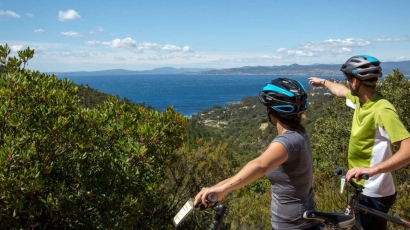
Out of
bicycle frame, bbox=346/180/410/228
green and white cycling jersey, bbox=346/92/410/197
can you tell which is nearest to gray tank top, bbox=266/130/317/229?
bicycle frame, bbox=346/180/410/228

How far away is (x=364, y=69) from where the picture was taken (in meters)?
2.88

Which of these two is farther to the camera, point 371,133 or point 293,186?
point 371,133

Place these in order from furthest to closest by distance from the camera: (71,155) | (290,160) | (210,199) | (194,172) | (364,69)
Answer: (194,172), (71,155), (364,69), (290,160), (210,199)

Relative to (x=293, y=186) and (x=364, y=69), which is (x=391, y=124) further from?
(x=293, y=186)

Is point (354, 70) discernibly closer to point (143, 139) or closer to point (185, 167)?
point (143, 139)

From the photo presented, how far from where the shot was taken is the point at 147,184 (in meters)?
4.66

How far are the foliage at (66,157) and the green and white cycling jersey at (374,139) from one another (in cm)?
252

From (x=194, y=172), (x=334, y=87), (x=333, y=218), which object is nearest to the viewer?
(x=333, y=218)

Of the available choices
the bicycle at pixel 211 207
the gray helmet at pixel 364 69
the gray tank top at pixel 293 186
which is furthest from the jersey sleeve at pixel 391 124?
the bicycle at pixel 211 207

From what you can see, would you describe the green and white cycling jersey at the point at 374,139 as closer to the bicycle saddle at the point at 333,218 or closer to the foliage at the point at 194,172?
the bicycle saddle at the point at 333,218

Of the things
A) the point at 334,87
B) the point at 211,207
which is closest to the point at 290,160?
the point at 211,207

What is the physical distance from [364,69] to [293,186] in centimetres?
133

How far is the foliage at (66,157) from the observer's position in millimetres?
3596

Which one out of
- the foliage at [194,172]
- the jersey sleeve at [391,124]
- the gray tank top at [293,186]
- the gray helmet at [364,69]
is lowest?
the foliage at [194,172]
